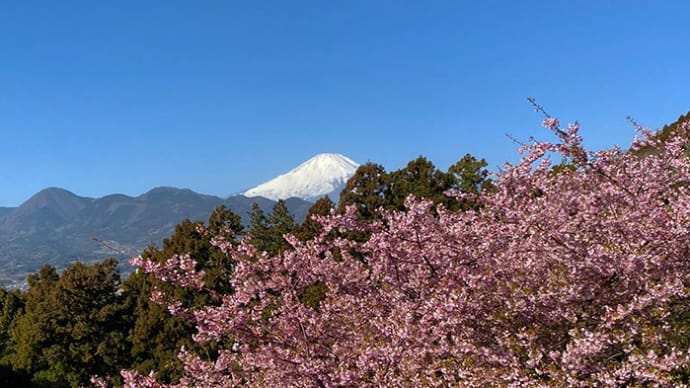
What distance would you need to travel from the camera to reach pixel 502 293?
5.80 m

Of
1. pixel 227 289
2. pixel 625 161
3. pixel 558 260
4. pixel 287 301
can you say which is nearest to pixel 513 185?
pixel 625 161

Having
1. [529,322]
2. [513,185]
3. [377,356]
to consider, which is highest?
[513,185]

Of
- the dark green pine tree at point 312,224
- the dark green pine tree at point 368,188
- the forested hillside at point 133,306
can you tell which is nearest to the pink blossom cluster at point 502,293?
the forested hillside at point 133,306

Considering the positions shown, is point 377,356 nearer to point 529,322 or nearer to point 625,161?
point 529,322

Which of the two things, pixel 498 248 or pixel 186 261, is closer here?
pixel 498 248

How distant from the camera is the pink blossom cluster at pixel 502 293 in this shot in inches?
199

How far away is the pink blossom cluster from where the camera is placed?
199 inches

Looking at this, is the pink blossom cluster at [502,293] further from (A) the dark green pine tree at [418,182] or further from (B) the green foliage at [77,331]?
(B) the green foliage at [77,331]

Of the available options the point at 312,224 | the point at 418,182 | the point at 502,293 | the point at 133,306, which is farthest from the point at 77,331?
the point at 502,293

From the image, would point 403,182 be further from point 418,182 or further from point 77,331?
point 77,331

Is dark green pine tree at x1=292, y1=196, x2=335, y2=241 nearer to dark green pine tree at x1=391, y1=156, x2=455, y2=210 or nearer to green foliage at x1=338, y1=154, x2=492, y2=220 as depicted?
green foliage at x1=338, y1=154, x2=492, y2=220

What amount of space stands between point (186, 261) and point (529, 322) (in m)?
4.60

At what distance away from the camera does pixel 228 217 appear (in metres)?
27.1

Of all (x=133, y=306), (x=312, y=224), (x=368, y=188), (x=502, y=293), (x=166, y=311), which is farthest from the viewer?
(x=368, y=188)
